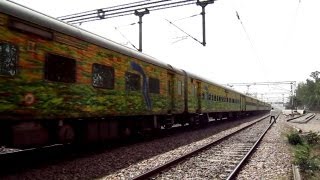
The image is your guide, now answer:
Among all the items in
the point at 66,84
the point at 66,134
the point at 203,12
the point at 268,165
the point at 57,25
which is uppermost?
the point at 203,12

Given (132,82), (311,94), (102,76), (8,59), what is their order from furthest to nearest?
(311,94) < (132,82) < (102,76) < (8,59)

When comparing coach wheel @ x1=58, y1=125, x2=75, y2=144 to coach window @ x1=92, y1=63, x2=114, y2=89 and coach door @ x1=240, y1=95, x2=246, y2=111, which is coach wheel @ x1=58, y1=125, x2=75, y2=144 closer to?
coach window @ x1=92, y1=63, x2=114, y2=89

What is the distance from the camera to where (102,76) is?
35.0 ft

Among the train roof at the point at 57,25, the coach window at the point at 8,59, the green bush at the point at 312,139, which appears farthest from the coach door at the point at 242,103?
the coach window at the point at 8,59

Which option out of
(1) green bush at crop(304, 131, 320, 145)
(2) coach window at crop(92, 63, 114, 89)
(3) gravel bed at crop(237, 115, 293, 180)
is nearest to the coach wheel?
(2) coach window at crop(92, 63, 114, 89)

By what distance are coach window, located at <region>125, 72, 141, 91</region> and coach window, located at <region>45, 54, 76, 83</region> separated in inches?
126

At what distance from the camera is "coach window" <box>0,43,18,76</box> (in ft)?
23.3

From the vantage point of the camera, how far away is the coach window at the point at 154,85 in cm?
1444

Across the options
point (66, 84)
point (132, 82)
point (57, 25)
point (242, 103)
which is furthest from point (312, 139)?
point (242, 103)

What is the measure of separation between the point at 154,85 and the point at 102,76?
14.7ft

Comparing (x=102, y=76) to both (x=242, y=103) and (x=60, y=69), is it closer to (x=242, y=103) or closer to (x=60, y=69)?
(x=60, y=69)

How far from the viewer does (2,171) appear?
7.50 meters

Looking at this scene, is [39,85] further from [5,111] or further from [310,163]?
[310,163]

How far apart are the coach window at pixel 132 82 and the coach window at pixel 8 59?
17.0ft
